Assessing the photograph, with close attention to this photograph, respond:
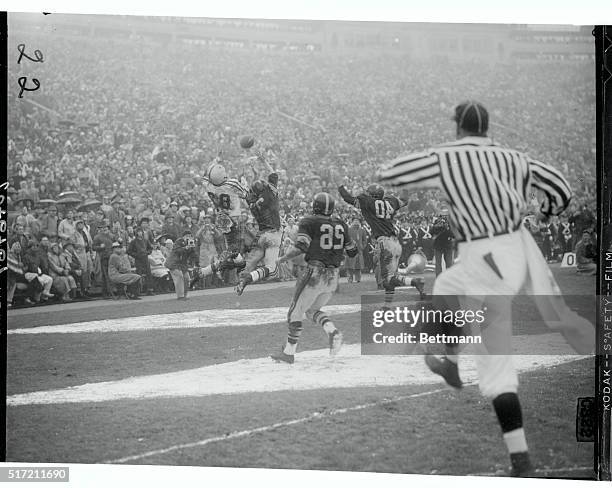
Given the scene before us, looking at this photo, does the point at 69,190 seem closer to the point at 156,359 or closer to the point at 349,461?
the point at 156,359

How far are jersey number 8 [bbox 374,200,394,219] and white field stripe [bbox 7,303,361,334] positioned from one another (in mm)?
695

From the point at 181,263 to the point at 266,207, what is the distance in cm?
68

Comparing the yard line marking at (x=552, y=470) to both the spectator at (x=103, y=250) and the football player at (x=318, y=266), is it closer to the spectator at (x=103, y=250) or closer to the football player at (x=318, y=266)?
the football player at (x=318, y=266)

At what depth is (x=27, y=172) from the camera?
539 cm

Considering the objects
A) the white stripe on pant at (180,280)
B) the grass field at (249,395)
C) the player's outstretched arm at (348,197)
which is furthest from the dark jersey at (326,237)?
the white stripe on pant at (180,280)

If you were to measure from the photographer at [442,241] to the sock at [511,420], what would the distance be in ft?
2.82

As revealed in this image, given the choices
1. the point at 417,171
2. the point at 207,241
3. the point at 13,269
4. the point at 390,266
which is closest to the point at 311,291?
the point at 390,266

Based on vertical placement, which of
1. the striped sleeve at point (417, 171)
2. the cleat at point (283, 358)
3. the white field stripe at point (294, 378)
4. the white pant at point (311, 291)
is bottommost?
the white field stripe at point (294, 378)

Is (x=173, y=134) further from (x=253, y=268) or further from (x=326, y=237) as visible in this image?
(x=326, y=237)

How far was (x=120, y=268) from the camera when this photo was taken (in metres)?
5.54

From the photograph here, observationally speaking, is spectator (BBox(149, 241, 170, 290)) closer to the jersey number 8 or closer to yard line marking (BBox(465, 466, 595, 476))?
the jersey number 8

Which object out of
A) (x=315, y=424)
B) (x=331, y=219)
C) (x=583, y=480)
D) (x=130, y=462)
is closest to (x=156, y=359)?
(x=130, y=462)

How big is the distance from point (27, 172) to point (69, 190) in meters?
0.28

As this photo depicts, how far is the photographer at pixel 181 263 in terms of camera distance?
18.2 feet
